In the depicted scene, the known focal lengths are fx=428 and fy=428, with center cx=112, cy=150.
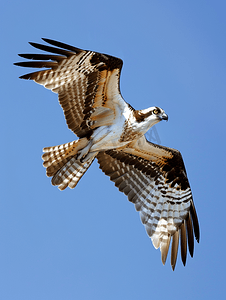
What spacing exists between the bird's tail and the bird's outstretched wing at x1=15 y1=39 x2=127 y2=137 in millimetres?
367

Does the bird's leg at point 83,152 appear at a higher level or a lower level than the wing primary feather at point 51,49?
lower

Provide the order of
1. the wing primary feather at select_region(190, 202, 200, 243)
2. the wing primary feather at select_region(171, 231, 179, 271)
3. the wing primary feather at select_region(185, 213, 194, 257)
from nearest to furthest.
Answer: the wing primary feather at select_region(171, 231, 179, 271) < the wing primary feather at select_region(185, 213, 194, 257) < the wing primary feather at select_region(190, 202, 200, 243)

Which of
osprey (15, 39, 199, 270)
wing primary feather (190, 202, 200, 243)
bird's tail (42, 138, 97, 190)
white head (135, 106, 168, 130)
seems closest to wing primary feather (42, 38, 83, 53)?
osprey (15, 39, 199, 270)

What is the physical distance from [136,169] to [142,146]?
2.23ft

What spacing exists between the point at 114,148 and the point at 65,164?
1.15 metres

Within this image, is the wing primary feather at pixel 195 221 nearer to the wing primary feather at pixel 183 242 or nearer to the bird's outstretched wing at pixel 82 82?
the wing primary feather at pixel 183 242

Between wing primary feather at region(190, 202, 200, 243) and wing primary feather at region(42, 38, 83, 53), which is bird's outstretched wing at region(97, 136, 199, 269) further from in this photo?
wing primary feather at region(42, 38, 83, 53)

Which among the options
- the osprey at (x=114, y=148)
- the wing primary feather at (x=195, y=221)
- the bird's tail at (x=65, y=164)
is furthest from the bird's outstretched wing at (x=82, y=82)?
the wing primary feather at (x=195, y=221)

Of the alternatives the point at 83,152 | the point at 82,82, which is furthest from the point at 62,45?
the point at 83,152

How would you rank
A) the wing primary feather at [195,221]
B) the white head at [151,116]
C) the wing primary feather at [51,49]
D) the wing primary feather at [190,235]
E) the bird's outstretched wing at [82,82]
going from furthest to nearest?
the wing primary feather at [195,221], the wing primary feather at [190,235], the white head at [151,116], the bird's outstretched wing at [82,82], the wing primary feather at [51,49]

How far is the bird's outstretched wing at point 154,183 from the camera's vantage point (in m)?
9.76

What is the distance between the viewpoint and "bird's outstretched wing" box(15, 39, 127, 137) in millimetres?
8086

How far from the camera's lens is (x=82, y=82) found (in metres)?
8.45

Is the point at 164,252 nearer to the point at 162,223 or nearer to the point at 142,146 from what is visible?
the point at 162,223
